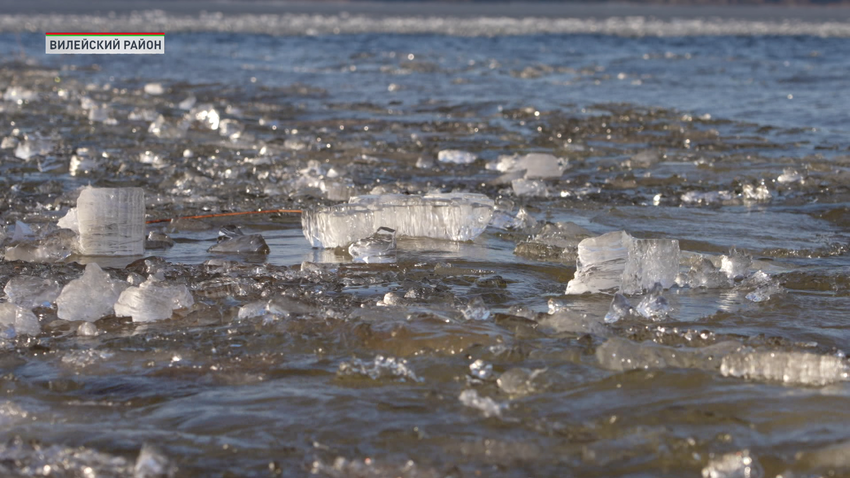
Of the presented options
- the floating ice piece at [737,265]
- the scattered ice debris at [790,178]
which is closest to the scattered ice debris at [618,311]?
the floating ice piece at [737,265]

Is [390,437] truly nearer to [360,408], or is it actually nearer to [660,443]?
[360,408]

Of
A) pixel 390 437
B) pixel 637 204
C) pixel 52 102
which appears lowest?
pixel 390 437

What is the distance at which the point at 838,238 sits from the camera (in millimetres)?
4449

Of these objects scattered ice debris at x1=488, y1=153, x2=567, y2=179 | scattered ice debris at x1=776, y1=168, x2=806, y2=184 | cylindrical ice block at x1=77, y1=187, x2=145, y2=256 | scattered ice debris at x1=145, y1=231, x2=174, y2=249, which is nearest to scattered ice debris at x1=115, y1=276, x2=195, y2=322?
cylindrical ice block at x1=77, y1=187, x2=145, y2=256

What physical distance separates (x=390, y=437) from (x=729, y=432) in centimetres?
83

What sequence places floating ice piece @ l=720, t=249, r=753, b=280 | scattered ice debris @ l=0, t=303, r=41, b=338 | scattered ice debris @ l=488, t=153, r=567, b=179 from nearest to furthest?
scattered ice debris @ l=0, t=303, r=41, b=338 < floating ice piece @ l=720, t=249, r=753, b=280 < scattered ice debris @ l=488, t=153, r=567, b=179

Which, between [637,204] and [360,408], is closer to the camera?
[360,408]

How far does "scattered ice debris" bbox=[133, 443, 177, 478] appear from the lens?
206cm

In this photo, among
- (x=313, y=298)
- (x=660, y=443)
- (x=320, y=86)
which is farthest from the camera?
(x=320, y=86)

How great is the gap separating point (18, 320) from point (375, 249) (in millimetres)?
1438

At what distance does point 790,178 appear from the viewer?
235 inches

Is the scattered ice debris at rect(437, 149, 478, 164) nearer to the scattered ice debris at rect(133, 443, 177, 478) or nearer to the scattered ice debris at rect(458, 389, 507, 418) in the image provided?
the scattered ice debris at rect(458, 389, 507, 418)

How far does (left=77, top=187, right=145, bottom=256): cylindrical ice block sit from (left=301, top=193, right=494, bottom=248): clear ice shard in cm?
74

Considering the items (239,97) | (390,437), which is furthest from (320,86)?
(390,437)
